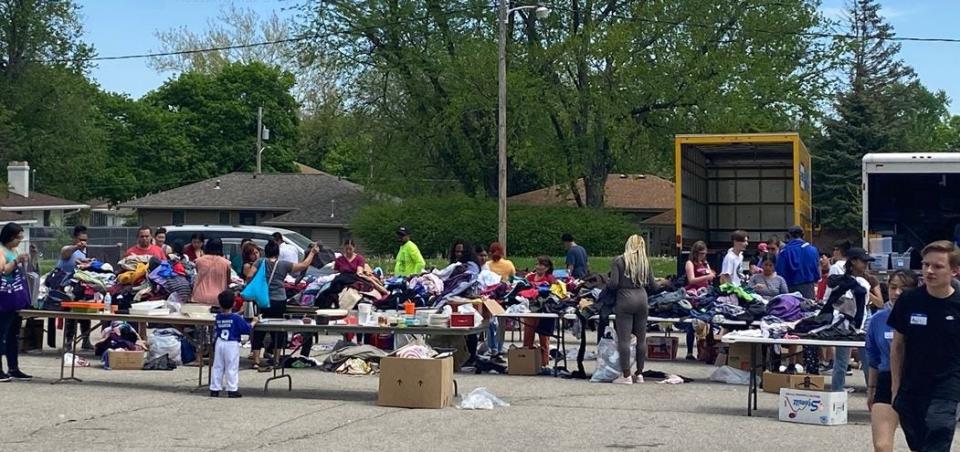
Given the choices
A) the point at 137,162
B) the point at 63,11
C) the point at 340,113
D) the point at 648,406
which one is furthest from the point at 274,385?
the point at 137,162

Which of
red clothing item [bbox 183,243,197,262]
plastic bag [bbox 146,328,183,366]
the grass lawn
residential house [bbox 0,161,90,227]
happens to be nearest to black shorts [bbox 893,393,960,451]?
plastic bag [bbox 146,328,183,366]

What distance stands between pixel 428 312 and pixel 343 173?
74.2 metres

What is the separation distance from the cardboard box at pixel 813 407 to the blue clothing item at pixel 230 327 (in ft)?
17.7

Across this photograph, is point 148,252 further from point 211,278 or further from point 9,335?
point 9,335

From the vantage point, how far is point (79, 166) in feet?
225

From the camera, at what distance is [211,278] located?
51.8ft

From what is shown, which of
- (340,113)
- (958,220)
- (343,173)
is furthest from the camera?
(343,173)

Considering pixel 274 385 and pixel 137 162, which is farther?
pixel 137 162

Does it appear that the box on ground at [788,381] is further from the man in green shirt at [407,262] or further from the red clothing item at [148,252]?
the red clothing item at [148,252]

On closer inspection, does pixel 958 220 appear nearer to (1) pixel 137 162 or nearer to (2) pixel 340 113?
(2) pixel 340 113

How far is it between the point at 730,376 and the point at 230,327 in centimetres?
573

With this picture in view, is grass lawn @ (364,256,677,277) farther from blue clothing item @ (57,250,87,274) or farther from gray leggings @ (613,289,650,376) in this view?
gray leggings @ (613,289,650,376)

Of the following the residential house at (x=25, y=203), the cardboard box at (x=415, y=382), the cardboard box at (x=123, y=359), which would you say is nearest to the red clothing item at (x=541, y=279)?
the cardboard box at (x=415, y=382)

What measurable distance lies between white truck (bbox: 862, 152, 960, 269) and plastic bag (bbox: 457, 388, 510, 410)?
35.4ft
